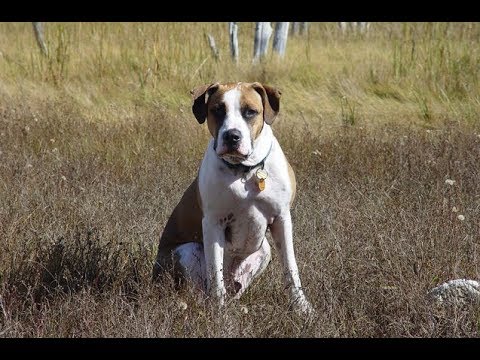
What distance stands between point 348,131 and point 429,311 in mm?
4663

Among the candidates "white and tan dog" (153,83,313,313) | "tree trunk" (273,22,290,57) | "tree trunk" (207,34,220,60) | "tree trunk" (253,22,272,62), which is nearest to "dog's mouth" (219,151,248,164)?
"white and tan dog" (153,83,313,313)

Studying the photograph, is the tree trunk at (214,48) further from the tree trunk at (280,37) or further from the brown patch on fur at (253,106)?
the brown patch on fur at (253,106)

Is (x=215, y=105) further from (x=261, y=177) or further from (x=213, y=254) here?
(x=213, y=254)

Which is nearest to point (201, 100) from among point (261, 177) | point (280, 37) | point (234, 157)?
point (234, 157)

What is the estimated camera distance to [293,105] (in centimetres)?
1057

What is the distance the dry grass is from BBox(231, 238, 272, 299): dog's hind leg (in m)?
0.11

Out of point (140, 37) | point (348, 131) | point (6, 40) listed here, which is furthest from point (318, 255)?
point (6, 40)

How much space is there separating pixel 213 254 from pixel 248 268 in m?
0.42

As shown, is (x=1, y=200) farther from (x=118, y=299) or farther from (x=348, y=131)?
(x=348, y=131)

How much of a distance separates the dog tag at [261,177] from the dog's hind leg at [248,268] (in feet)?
1.77

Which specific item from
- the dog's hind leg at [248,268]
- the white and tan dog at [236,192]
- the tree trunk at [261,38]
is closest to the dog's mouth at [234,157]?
the white and tan dog at [236,192]

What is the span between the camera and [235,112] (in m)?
4.53

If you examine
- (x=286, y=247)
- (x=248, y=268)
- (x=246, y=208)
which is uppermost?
(x=246, y=208)

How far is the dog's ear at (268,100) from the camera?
468 cm
